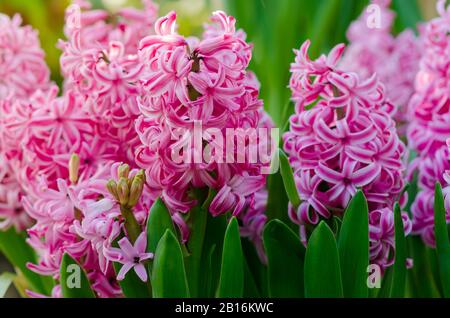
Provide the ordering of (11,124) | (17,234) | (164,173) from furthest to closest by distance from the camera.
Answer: (17,234) → (11,124) → (164,173)

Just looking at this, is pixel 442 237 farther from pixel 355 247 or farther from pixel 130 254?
pixel 130 254

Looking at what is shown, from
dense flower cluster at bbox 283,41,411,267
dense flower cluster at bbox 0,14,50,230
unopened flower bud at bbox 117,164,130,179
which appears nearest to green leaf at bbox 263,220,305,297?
dense flower cluster at bbox 283,41,411,267

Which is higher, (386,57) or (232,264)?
(386,57)

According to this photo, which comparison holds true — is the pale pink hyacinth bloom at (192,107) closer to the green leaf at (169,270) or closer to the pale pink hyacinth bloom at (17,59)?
the green leaf at (169,270)

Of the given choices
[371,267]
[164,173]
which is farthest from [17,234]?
[371,267]

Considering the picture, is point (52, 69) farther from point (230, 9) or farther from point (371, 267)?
point (371, 267)

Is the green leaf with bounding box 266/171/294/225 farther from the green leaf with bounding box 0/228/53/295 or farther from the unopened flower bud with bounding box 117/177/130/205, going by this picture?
the green leaf with bounding box 0/228/53/295

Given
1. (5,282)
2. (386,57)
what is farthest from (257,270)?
(386,57)

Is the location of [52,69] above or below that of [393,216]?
above
